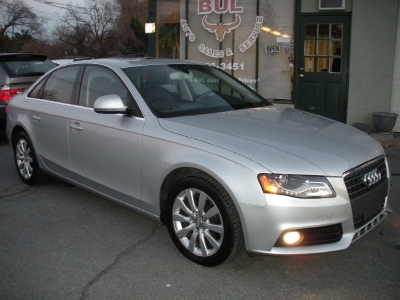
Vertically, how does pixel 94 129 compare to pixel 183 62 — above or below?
below

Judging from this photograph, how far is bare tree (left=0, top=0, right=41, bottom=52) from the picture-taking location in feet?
167

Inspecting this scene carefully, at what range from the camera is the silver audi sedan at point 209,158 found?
132 inches

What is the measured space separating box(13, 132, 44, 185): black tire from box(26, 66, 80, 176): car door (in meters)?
0.26

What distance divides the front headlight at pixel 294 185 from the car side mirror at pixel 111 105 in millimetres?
1525

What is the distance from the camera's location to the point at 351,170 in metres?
3.49

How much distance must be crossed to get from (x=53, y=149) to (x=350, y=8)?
20.8 ft

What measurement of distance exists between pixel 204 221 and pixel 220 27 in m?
7.66

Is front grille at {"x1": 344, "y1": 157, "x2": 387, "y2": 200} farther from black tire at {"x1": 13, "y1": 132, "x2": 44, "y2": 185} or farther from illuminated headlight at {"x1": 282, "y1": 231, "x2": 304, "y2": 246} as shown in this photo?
black tire at {"x1": 13, "y1": 132, "x2": 44, "y2": 185}

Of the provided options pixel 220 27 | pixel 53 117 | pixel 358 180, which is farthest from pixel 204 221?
pixel 220 27

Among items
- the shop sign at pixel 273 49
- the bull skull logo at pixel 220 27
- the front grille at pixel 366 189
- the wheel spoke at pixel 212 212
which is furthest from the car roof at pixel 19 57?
the front grille at pixel 366 189

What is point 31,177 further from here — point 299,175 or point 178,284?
point 299,175

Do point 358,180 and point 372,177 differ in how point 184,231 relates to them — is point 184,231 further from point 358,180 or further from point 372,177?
point 372,177

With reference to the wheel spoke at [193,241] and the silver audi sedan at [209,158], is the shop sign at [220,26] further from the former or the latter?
the wheel spoke at [193,241]

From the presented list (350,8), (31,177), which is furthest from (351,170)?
(350,8)
